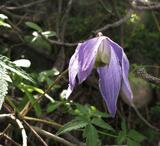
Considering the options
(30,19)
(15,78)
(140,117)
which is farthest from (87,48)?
(30,19)

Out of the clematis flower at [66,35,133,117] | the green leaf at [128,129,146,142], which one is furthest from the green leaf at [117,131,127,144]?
the clematis flower at [66,35,133,117]

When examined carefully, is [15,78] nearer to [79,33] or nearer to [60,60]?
[60,60]

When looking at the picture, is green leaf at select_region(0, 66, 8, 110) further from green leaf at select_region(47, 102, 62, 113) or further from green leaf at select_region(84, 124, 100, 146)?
green leaf at select_region(47, 102, 62, 113)

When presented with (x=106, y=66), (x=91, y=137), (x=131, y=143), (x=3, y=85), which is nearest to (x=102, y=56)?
(x=106, y=66)

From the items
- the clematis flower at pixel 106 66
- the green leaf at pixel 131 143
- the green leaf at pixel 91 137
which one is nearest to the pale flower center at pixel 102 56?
the clematis flower at pixel 106 66

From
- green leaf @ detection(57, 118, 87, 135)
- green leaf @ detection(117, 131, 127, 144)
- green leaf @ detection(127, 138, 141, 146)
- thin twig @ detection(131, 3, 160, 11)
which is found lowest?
green leaf @ detection(117, 131, 127, 144)

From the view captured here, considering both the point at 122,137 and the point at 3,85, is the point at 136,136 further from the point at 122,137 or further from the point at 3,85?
the point at 3,85

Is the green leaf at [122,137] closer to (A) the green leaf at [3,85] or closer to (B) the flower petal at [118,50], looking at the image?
(B) the flower petal at [118,50]
